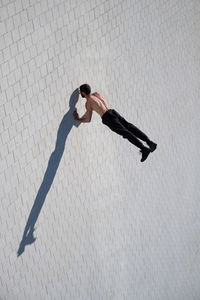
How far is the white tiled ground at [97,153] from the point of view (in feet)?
19.7

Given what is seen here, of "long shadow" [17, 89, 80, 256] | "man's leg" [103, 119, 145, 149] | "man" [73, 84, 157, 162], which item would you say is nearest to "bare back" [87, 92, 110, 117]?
"man" [73, 84, 157, 162]

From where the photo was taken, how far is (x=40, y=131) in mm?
6238

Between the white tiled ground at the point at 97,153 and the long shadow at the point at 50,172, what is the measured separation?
0.05 feet

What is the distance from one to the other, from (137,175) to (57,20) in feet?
9.31

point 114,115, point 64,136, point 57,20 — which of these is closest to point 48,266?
point 64,136

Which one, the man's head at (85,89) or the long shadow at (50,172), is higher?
the man's head at (85,89)

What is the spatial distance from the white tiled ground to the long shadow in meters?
0.02

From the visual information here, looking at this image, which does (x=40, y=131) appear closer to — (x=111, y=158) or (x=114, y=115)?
(x=114, y=115)

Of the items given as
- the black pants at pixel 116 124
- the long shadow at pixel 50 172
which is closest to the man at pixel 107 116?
the black pants at pixel 116 124

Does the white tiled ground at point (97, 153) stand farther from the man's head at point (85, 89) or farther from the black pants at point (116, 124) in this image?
the black pants at point (116, 124)

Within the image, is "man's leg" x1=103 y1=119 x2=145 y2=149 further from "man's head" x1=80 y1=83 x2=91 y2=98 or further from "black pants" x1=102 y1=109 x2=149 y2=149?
"man's head" x1=80 y1=83 x2=91 y2=98

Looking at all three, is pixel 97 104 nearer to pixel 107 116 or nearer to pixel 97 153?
pixel 107 116

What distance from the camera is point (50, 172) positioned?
255 inches

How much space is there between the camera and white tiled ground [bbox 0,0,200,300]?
19.7 ft
